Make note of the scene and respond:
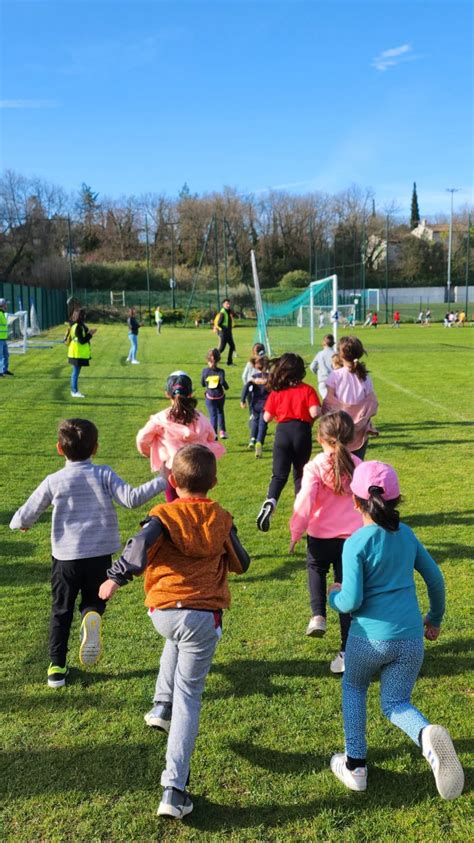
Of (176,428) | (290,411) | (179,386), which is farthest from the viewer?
(290,411)

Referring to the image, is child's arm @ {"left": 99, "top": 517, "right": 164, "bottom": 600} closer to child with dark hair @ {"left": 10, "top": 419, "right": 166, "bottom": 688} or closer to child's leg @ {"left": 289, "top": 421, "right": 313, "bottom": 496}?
child with dark hair @ {"left": 10, "top": 419, "right": 166, "bottom": 688}

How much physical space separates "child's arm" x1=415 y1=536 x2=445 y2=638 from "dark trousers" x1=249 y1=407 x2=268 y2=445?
22.4ft

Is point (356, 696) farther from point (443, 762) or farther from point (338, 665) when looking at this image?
point (338, 665)

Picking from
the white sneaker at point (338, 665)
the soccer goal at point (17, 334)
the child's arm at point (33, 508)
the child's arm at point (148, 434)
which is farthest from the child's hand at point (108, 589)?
the soccer goal at point (17, 334)

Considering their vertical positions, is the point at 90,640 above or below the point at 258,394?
below

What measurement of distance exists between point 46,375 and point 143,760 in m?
16.8

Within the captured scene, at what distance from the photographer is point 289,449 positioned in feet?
20.6

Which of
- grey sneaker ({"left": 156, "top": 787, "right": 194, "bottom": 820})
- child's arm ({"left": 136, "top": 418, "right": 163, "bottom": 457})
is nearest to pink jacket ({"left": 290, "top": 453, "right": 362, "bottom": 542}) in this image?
child's arm ({"left": 136, "top": 418, "right": 163, "bottom": 457})

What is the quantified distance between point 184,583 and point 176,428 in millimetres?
2185

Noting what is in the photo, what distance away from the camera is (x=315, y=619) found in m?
4.20

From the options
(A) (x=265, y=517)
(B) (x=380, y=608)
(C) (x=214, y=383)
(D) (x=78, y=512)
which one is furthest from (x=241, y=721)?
(C) (x=214, y=383)

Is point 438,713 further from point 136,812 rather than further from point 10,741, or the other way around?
point 10,741

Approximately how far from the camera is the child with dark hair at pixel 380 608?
114 inches

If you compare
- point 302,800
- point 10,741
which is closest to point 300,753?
point 302,800
